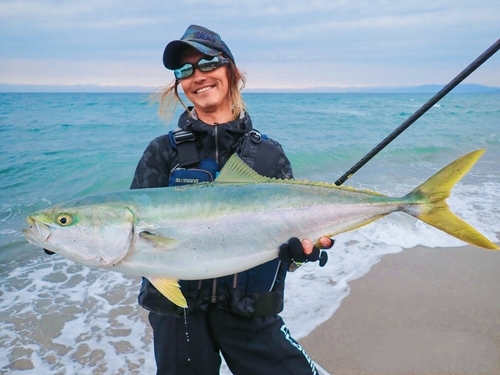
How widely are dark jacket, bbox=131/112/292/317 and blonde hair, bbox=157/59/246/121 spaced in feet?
0.73

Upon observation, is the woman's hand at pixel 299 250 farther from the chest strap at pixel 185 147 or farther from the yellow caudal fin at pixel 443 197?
the chest strap at pixel 185 147

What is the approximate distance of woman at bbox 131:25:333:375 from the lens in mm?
2893

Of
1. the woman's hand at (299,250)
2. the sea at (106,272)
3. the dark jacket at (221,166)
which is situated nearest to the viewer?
the woman's hand at (299,250)

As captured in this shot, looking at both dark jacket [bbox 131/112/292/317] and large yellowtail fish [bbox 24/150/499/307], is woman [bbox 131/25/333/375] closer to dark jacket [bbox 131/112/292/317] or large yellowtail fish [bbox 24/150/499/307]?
dark jacket [bbox 131/112/292/317]

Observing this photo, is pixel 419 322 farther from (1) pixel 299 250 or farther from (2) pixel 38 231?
(2) pixel 38 231

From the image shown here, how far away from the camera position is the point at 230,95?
10.8ft

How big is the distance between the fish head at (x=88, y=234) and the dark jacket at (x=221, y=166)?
0.63 metres

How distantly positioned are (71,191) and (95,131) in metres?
15.6

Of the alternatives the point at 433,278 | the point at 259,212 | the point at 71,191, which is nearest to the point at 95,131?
the point at 71,191

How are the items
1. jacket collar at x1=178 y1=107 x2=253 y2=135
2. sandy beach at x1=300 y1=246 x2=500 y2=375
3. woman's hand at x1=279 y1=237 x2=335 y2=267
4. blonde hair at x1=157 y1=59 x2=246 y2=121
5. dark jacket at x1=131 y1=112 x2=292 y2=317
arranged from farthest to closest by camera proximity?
1. sandy beach at x1=300 y1=246 x2=500 y2=375
2. blonde hair at x1=157 y1=59 x2=246 y2=121
3. jacket collar at x1=178 y1=107 x2=253 y2=135
4. dark jacket at x1=131 y1=112 x2=292 y2=317
5. woman's hand at x1=279 y1=237 x2=335 y2=267

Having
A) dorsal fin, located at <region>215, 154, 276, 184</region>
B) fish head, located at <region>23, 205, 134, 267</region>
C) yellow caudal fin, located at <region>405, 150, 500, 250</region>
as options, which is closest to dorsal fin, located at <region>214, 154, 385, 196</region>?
dorsal fin, located at <region>215, 154, 276, 184</region>

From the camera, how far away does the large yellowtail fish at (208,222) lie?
234 cm

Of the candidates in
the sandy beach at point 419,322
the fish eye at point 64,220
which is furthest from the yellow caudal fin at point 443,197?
the sandy beach at point 419,322

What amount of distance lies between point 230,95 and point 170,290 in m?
1.60
